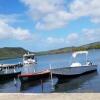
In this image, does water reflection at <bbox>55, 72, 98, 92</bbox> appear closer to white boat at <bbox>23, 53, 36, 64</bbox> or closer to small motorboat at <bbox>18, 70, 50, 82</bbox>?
small motorboat at <bbox>18, 70, 50, 82</bbox>

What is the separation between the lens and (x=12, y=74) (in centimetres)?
6022

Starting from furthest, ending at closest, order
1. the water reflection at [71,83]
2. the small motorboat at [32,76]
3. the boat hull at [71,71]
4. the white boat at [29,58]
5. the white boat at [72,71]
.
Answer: the white boat at [29,58]
the boat hull at [71,71]
the white boat at [72,71]
the small motorboat at [32,76]
the water reflection at [71,83]

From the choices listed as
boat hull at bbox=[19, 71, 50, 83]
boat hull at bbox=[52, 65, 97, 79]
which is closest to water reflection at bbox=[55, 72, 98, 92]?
boat hull at bbox=[52, 65, 97, 79]

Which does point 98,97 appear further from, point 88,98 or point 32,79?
point 32,79

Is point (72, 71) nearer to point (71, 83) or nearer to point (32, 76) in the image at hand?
point (71, 83)

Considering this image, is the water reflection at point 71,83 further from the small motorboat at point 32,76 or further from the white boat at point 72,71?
the small motorboat at point 32,76

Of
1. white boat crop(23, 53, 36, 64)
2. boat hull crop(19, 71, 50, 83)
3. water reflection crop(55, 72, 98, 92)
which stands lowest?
water reflection crop(55, 72, 98, 92)

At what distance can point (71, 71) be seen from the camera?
46844mm

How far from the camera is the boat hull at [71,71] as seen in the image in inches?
1675

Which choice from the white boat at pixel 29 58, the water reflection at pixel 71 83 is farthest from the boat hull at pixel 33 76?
the white boat at pixel 29 58

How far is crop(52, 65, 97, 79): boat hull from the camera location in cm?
4255

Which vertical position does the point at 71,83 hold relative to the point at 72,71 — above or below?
below

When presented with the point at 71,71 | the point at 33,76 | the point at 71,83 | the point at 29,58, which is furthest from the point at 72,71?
the point at 29,58

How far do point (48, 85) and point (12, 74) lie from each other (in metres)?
17.6
